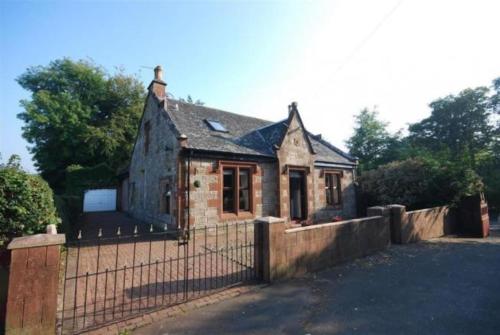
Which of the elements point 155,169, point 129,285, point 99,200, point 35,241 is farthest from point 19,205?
point 99,200

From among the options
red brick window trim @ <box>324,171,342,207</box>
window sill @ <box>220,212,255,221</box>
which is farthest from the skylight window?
red brick window trim @ <box>324,171,342,207</box>

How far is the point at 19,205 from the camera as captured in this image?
15.7ft

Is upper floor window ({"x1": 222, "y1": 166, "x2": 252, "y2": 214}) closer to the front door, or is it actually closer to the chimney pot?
the front door

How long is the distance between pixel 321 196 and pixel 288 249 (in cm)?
925

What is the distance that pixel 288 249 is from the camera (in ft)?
18.7

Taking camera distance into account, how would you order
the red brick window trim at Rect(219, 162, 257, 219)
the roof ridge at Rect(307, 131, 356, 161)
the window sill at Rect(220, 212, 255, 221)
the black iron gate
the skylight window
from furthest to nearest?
1. the roof ridge at Rect(307, 131, 356, 161)
2. the skylight window
3. the red brick window trim at Rect(219, 162, 257, 219)
4. the window sill at Rect(220, 212, 255, 221)
5. the black iron gate

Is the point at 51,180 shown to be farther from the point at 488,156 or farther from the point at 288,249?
the point at 488,156

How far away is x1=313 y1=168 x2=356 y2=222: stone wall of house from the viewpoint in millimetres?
14008

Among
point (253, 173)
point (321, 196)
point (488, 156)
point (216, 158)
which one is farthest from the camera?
point (488, 156)

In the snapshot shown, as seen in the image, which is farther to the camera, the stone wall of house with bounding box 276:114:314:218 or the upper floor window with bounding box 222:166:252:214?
the stone wall of house with bounding box 276:114:314:218

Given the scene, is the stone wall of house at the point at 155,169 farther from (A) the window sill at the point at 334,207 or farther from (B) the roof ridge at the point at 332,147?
(B) the roof ridge at the point at 332,147

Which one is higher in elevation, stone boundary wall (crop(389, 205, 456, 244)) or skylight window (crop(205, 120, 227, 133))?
skylight window (crop(205, 120, 227, 133))

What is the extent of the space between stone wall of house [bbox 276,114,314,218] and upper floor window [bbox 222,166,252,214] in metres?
1.77

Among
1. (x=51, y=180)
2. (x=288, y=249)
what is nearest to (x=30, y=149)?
(x=51, y=180)
